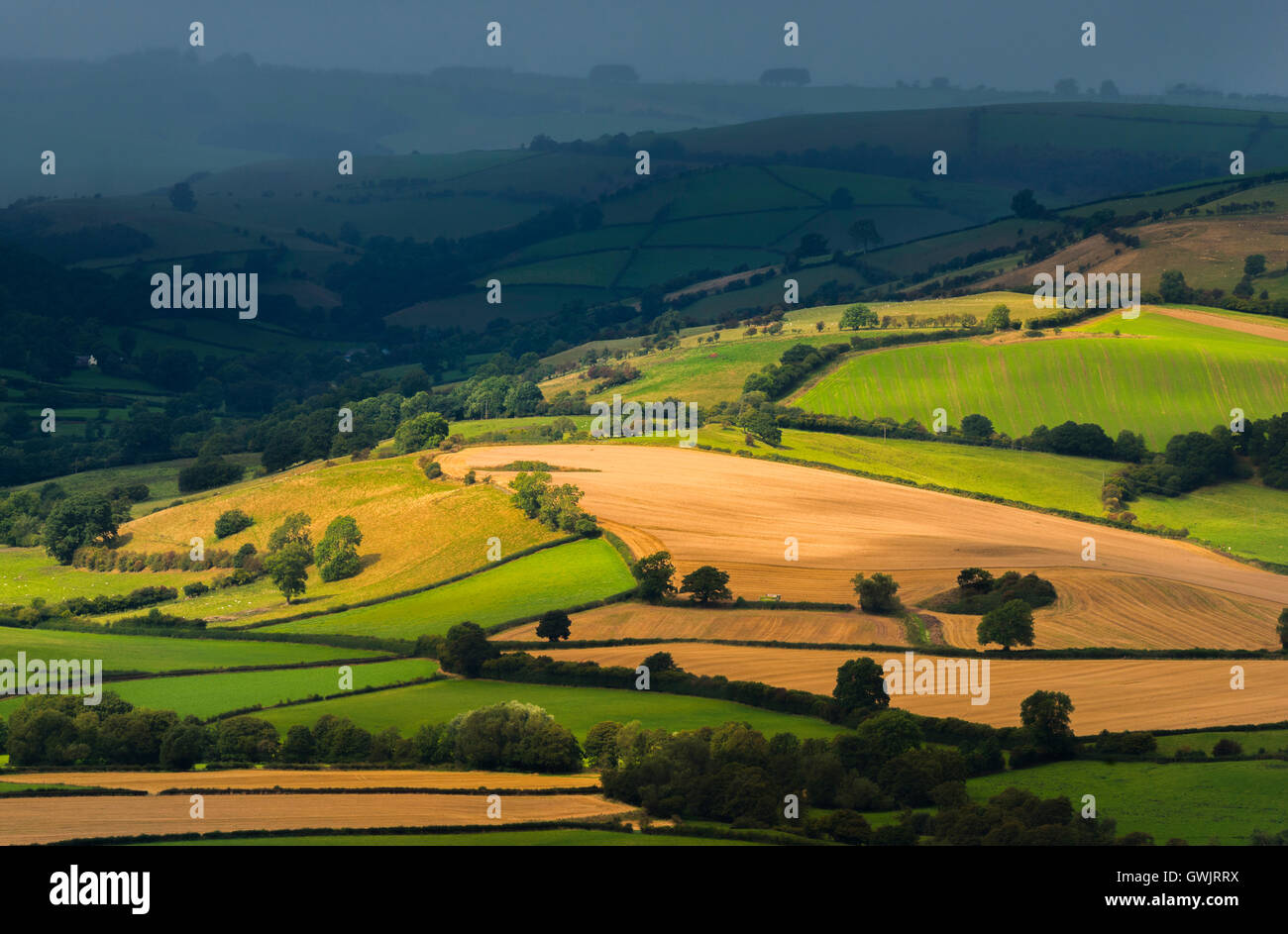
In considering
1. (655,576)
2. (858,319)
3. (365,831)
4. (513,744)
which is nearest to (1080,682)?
(655,576)

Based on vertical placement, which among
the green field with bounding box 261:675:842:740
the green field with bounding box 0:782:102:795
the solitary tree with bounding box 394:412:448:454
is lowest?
the green field with bounding box 0:782:102:795

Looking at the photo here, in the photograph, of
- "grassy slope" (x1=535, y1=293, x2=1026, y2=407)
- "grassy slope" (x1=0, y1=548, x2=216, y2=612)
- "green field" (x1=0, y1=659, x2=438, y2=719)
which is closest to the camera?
"green field" (x1=0, y1=659, x2=438, y2=719)

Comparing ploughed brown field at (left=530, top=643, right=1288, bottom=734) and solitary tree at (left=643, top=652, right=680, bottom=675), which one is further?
solitary tree at (left=643, top=652, right=680, bottom=675)

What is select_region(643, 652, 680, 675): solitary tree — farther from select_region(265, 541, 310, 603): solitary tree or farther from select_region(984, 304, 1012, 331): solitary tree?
select_region(984, 304, 1012, 331): solitary tree

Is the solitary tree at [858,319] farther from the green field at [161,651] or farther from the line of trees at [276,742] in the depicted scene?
the line of trees at [276,742]

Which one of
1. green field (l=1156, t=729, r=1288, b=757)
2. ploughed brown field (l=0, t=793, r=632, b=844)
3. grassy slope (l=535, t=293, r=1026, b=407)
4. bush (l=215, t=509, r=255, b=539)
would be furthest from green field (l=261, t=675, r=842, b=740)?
grassy slope (l=535, t=293, r=1026, b=407)

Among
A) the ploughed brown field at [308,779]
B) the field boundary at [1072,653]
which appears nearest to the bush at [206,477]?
the field boundary at [1072,653]
